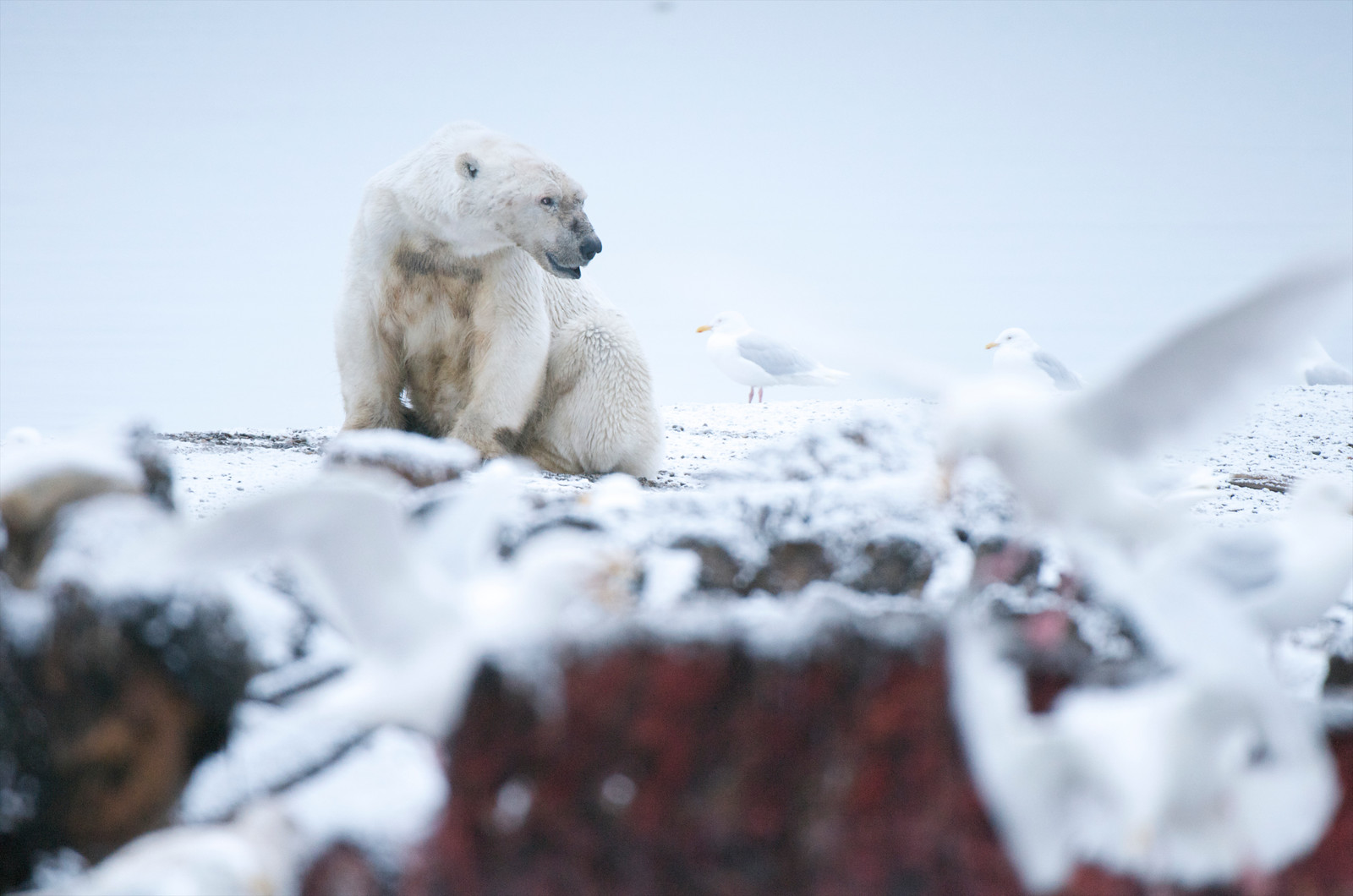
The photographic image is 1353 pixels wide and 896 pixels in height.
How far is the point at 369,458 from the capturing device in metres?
1.69

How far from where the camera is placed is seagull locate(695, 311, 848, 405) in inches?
244

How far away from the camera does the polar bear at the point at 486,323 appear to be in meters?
3.29

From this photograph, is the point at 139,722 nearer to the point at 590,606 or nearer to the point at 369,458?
the point at 590,606

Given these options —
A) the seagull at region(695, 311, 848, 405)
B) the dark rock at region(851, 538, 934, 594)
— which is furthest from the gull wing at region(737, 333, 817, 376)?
the dark rock at region(851, 538, 934, 594)

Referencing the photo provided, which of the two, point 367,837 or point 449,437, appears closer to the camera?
point 367,837

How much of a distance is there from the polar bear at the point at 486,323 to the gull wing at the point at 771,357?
2.46 meters

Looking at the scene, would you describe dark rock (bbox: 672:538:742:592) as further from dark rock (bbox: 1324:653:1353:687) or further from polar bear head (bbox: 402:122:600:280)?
polar bear head (bbox: 402:122:600:280)

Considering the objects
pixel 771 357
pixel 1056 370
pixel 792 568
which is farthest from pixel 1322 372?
pixel 792 568

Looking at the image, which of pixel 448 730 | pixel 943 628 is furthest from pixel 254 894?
pixel 943 628

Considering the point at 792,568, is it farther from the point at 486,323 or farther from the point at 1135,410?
the point at 486,323

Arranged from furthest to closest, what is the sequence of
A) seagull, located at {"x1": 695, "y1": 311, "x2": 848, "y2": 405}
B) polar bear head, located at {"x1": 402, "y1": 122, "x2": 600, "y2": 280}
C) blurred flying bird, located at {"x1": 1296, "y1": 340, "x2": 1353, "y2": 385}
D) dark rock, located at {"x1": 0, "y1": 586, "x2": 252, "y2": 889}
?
blurred flying bird, located at {"x1": 1296, "y1": 340, "x2": 1353, "y2": 385}, seagull, located at {"x1": 695, "y1": 311, "x2": 848, "y2": 405}, polar bear head, located at {"x1": 402, "y1": 122, "x2": 600, "y2": 280}, dark rock, located at {"x1": 0, "y1": 586, "x2": 252, "y2": 889}

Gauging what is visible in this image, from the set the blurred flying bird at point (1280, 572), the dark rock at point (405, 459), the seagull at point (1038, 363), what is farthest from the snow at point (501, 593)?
the seagull at point (1038, 363)

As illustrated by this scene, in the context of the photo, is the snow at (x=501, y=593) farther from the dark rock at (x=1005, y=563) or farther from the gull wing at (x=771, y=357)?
the gull wing at (x=771, y=357)

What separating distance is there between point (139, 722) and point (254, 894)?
22cm
